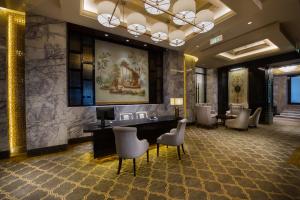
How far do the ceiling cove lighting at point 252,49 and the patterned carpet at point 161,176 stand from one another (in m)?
4.99

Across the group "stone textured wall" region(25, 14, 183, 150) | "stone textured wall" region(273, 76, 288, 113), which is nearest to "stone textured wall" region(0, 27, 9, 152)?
"stone textured wall" region(25, 14, 183, 150)

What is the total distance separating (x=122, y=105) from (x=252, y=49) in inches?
279

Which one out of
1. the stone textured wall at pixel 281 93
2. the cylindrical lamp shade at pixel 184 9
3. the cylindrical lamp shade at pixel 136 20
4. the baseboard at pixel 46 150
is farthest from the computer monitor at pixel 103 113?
the stone textured wall at pixel 281 93

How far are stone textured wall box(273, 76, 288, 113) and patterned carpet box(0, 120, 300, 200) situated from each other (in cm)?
1138

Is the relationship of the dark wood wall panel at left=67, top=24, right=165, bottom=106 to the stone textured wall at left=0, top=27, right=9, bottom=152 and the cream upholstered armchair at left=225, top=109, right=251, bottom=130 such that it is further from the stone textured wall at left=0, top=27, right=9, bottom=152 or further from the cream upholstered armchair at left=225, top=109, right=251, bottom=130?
the cream upholstered armchair at left=225, top=109, right=251, bottom=130

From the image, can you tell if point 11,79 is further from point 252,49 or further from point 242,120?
point 252,49

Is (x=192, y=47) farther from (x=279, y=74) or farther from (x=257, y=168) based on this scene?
(x=279, y=74)

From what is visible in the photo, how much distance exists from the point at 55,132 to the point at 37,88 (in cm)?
128

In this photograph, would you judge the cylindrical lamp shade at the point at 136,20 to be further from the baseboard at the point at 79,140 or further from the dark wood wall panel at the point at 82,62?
the baseboard at the point at 79,140

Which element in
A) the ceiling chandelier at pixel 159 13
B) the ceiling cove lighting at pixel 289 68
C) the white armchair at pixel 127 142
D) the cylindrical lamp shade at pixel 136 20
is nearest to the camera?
the ceiling chandelier at pixel 159 13

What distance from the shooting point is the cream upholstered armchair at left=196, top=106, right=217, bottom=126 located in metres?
7.09

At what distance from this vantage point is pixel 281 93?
1273 centimetres

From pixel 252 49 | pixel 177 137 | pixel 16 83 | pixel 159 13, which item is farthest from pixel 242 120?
pixel 16 83

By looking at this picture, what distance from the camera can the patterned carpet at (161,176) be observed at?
7.47 feet
